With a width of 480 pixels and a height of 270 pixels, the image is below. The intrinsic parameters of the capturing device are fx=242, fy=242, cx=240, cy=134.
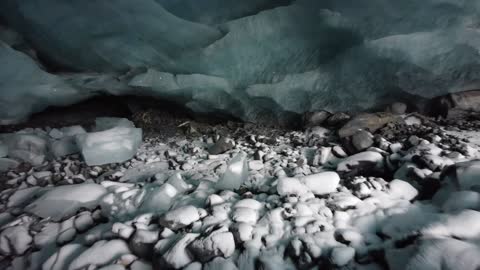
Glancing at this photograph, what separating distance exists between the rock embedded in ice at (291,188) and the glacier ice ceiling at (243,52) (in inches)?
39.0

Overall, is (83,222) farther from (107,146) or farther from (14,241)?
(107,146)

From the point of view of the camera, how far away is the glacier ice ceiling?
1680 mm

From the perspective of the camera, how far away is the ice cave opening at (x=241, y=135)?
924 millimetres

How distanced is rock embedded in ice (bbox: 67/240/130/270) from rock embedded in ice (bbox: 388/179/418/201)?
1.21m

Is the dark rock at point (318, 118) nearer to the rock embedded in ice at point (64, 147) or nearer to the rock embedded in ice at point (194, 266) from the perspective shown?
the rock embedded in ice at point (194, 266)

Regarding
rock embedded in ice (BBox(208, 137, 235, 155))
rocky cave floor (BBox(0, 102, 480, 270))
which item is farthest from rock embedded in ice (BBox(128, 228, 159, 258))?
rock embedded in ice (BBox(208, 137, 235, 155))

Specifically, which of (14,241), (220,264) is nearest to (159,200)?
(220,264)

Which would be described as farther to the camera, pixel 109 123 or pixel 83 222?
pixel 109 123

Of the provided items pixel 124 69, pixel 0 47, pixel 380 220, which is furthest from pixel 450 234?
pixel 0 47

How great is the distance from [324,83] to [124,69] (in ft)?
5.58

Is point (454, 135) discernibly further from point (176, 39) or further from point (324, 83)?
point (176, 39)

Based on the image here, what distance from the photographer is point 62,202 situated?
1247 mm

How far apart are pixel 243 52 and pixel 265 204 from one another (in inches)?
51.2

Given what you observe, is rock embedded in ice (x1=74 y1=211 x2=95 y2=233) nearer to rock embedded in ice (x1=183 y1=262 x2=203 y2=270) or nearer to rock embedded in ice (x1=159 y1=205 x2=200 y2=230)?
rock embedded in ice (x1=159 y1=205 x2=200 y2=230)
